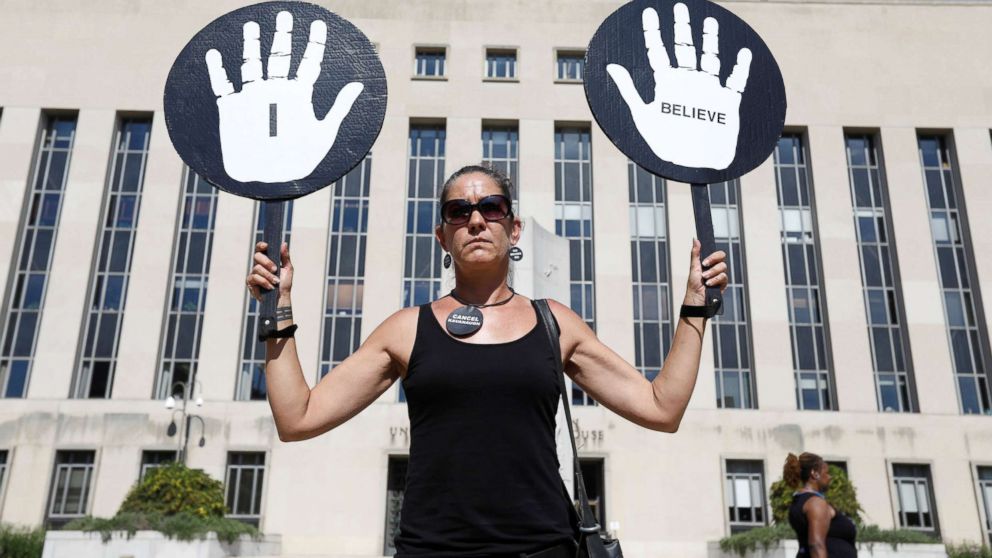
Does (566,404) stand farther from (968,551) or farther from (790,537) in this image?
(968,551)

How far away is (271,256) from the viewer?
7.93 feet

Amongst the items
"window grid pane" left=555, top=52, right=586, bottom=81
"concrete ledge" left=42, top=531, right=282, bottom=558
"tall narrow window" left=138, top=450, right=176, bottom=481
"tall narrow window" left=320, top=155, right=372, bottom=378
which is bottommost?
"concrete ledge" left=42, top=531, right=282, bottom=558

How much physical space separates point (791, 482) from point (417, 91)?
91.7 feet

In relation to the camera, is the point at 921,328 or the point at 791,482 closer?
the point at 791,482

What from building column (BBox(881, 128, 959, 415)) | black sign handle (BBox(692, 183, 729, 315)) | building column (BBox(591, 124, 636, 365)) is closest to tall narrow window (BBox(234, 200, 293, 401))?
building column (BBox(591, 124, 636, 365))

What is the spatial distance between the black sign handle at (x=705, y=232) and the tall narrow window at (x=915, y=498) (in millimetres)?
28950

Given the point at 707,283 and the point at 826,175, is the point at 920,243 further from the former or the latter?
the point at 707,283

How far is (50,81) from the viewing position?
3114 centimetres

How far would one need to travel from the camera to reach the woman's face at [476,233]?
7.40 ft

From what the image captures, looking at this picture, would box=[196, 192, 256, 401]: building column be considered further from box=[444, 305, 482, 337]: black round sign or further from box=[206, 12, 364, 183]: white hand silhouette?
box=[444, 305, 482, 337]: black round sign

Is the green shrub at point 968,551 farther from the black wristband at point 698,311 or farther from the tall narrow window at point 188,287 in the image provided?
the black wristband at point 698,311

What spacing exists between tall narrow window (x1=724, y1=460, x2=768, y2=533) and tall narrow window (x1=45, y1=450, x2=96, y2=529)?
21806 mm

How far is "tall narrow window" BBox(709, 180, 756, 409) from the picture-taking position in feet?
94.8

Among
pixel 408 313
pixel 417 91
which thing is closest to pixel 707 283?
pixel 408 313
